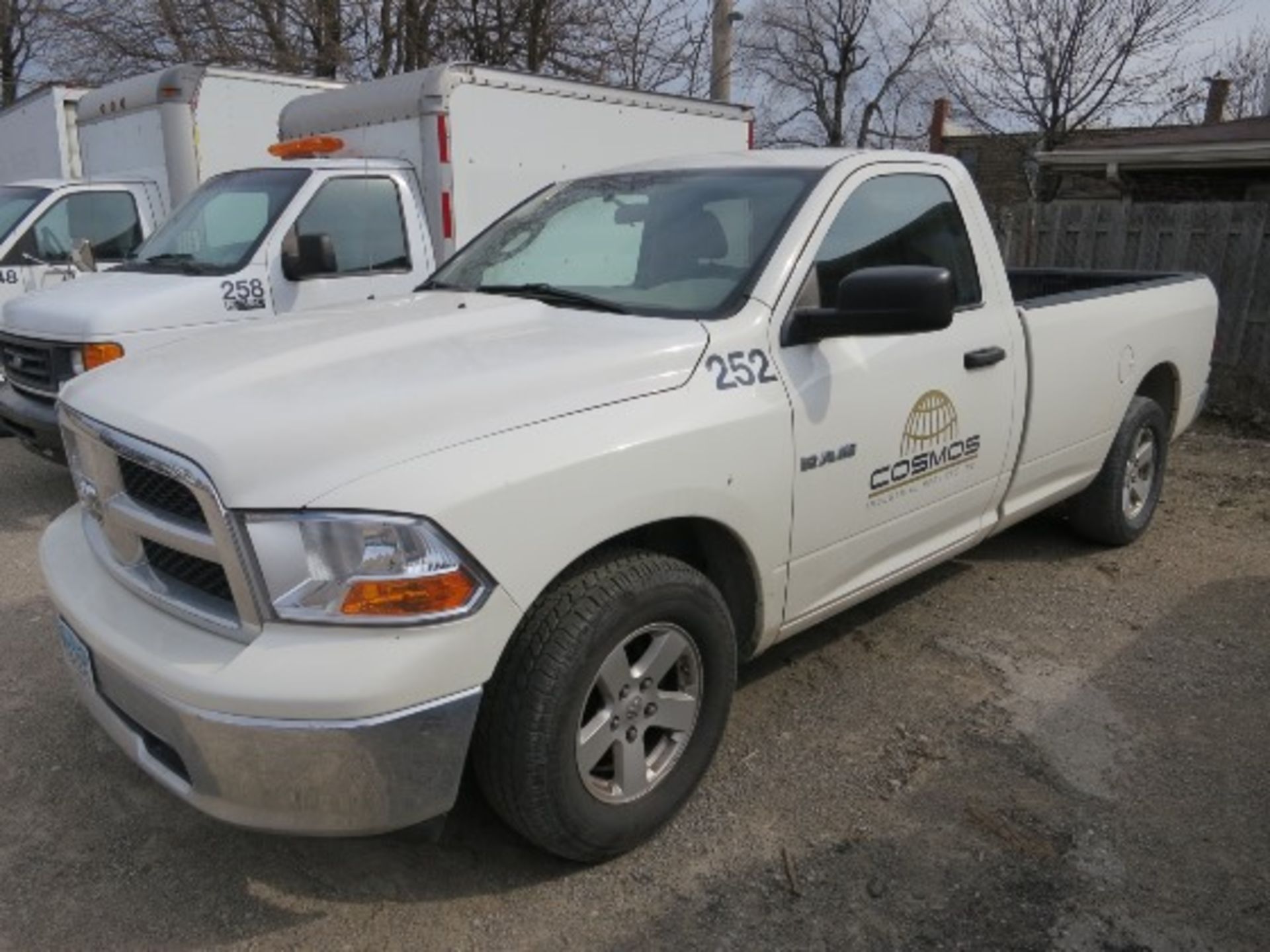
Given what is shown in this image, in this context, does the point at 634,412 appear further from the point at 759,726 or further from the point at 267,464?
the point at 759,726

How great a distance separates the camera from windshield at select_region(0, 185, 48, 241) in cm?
781

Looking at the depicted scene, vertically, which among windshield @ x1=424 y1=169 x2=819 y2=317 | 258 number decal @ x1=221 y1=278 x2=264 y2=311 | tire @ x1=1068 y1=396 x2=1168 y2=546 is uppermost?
windshield @ x1=424 y1=169 x2=819 y2=317

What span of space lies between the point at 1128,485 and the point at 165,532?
4.49 metres

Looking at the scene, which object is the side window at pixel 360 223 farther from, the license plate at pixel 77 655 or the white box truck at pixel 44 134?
the white box truck at pixel 44 134

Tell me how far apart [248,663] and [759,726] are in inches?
73.2

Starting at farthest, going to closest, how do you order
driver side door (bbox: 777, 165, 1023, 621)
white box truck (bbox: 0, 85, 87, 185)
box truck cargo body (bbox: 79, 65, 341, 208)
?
1. white box truck (bbox: 0, 85, 87, 185)
2. box truck cargo body (bbox: 79, 65, 341, 208)
3. driver side door (bbox: 777, 165, 1023, 621)

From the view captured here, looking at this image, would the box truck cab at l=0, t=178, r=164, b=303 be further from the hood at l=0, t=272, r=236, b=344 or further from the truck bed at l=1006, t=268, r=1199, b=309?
the truck bed at l=1006, t=268, r=1199, b=309

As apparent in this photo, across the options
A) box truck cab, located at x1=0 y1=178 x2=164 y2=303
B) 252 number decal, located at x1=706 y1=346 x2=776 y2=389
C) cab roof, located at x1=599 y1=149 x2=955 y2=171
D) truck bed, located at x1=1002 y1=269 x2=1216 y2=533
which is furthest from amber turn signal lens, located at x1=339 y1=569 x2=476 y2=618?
box truck cab, located at x1=0 y1=178 x2=164 y2=303

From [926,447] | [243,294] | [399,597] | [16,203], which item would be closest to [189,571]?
[399,597]

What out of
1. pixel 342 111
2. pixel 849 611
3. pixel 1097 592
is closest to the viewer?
pixel 849 611

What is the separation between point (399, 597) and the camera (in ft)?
7.31

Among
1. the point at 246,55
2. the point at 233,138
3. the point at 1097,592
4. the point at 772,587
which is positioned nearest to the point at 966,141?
the point at 246,55

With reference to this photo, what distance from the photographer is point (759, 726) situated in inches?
139

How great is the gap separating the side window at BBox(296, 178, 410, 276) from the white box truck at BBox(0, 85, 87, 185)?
190 inches
